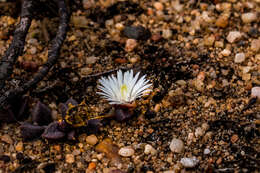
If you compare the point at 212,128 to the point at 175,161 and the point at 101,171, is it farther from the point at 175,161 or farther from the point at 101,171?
the point at 101,171

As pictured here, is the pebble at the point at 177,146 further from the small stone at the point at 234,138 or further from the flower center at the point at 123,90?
the flower center at the point at 123,90

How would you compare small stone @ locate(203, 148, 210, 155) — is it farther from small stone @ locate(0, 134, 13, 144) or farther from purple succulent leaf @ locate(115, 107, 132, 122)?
small stone @ locate(0, 134, 13, 144)

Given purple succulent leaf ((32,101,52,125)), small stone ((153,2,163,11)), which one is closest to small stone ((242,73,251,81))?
small stone ((153,2,163,11))

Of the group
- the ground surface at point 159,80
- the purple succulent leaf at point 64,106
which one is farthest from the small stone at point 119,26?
the purple succulent leaf at point 64,106

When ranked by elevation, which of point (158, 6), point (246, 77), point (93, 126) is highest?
point (158, 6)

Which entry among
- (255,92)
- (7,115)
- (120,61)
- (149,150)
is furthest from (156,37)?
(7,115)

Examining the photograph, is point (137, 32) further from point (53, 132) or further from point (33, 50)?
point (53, 132)
